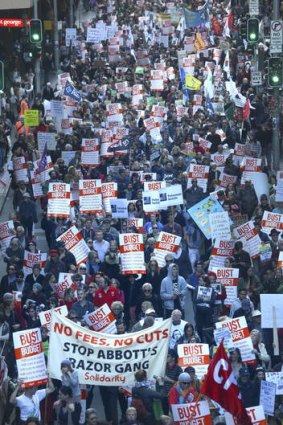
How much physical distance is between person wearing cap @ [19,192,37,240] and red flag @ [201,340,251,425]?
440 inches

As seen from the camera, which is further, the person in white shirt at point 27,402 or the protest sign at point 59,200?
the protest sign at point 59,200

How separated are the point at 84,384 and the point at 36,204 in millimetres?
12302

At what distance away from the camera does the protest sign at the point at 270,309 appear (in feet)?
71.2

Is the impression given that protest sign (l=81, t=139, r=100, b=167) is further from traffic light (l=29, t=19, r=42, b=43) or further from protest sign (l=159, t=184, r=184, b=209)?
traffic light (l=29, t=19, r=42, b=43)

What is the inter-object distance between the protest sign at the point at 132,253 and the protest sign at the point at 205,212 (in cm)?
234

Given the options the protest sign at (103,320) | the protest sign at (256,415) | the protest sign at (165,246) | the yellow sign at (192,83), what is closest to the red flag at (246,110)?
the yellow sign at (192,83)

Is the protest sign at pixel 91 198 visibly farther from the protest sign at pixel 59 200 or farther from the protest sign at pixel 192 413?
the protest sign at pixel 192 413

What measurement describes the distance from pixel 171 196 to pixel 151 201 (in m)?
0.36

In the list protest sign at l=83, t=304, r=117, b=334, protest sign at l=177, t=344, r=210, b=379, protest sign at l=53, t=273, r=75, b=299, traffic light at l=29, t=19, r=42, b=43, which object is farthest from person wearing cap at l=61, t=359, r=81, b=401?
traffic light at l=29, t=19, r=42, b=43

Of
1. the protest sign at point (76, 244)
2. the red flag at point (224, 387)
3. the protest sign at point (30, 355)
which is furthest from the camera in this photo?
the protest sign at point (76, 244)

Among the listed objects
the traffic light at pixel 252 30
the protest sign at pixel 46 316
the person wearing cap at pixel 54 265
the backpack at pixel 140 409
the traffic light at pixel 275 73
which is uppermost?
the traffic light at pixel 252 30

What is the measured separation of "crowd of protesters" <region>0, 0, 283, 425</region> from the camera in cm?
1984

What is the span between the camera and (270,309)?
21.7 metres

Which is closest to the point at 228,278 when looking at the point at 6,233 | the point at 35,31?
the point at 6,233
